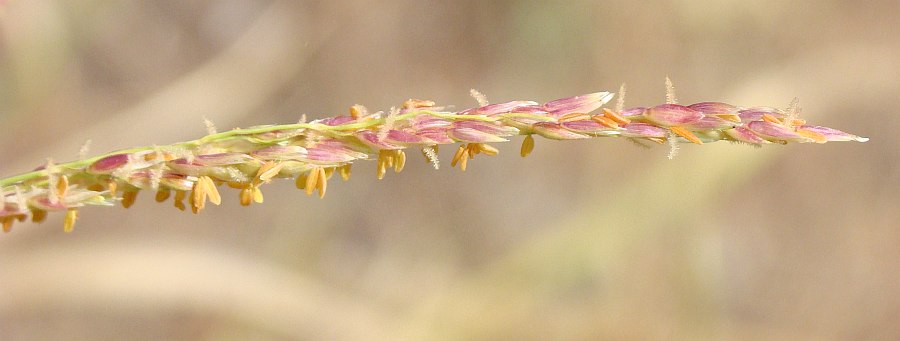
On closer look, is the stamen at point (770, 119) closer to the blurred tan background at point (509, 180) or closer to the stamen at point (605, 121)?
the stamen at point (605, 121)

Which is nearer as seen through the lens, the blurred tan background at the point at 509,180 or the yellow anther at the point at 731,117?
the yellow anther at the point at 731,117

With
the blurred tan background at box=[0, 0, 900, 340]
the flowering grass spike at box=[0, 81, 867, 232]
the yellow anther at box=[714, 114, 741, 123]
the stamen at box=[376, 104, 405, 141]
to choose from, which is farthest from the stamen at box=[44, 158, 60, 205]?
the blurred tan background at box=[0, 0, 900, 340]

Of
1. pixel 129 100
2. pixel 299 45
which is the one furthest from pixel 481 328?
pixel 129 100

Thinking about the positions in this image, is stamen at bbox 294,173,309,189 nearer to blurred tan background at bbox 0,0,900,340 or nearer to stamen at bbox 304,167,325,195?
stamen at bbox 304,167,325,195

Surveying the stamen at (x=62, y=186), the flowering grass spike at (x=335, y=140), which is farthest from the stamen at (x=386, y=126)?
the stamen at (x=62, y=186)

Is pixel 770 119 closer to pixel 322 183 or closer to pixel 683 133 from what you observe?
pixel 683 133

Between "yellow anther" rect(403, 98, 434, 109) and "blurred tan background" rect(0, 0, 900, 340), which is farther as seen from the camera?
"blurred tan background" rect(0, 0, 900, 340)
